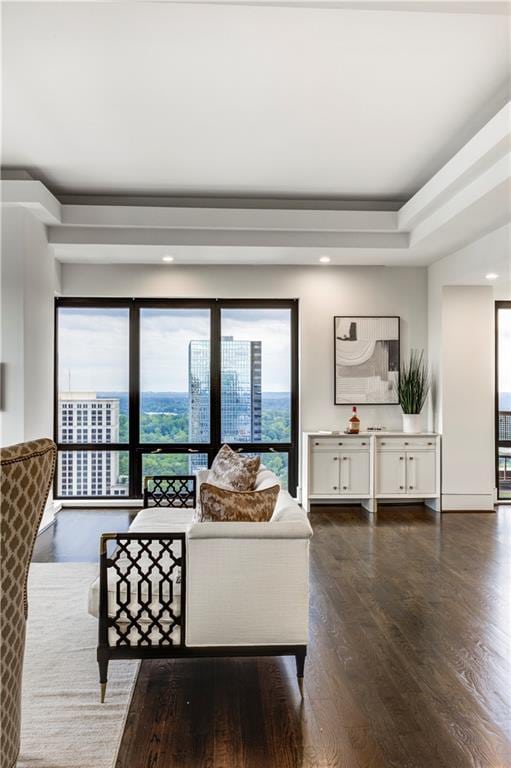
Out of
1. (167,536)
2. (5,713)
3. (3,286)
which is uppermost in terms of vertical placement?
(3,286)

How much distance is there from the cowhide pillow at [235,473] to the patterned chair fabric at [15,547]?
2.07 meters

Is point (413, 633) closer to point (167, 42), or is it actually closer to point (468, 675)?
point (468, 675)

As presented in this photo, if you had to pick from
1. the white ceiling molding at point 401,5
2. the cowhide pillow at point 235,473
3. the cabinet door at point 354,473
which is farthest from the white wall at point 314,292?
the white ceiling molding at point 401,5

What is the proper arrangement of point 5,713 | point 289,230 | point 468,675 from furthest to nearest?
point 289,230, point 468,675, point 5,713

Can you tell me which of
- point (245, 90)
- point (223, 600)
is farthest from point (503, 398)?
point (223, 600)

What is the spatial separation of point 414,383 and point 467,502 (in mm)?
1412

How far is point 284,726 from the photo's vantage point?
6.98ft

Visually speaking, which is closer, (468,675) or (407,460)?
(468,675)

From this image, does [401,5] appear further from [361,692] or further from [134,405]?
[134,405]

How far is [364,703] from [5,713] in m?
1.46

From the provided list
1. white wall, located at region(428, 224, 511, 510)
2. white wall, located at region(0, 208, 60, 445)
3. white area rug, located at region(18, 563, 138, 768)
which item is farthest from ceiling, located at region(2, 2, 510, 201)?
white area rug, located at region(18, 563, 138, 768)

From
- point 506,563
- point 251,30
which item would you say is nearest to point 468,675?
point 506,563

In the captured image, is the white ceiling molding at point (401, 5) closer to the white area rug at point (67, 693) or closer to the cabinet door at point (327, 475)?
the white area rug at point (67, 693)

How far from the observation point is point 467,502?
6.04 metres
